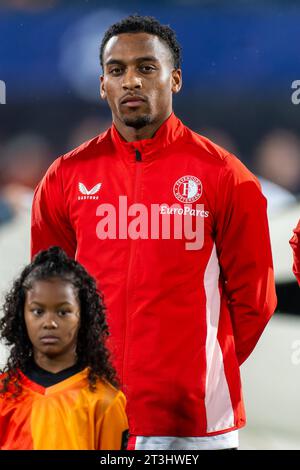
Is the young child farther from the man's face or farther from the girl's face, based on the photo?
the man's face

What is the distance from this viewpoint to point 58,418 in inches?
73.6

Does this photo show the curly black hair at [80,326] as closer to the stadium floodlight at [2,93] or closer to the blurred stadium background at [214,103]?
the blurred stadium background at [214,103]

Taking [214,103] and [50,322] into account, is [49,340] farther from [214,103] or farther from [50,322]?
[214,103]

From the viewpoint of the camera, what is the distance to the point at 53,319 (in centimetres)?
191

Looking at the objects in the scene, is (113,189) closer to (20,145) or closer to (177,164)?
(177,164)

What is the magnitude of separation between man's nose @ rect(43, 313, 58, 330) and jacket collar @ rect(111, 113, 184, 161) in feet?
1.81

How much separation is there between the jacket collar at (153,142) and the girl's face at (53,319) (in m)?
0.48

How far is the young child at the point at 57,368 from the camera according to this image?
1871 mm

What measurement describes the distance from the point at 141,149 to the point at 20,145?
0.72 metres


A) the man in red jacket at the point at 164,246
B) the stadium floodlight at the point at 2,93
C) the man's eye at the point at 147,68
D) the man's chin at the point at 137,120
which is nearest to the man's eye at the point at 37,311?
the man in red jacket at the point at 164,246

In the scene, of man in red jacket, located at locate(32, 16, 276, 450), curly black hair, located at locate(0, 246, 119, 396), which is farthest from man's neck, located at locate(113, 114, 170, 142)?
curly black hair, located at locate(0, 246, 119, 396)

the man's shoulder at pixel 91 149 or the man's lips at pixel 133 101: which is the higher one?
the man's lips at pixel 133 101

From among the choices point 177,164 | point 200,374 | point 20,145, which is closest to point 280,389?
point 200,374

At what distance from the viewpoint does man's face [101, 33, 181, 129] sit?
7.34 feet
